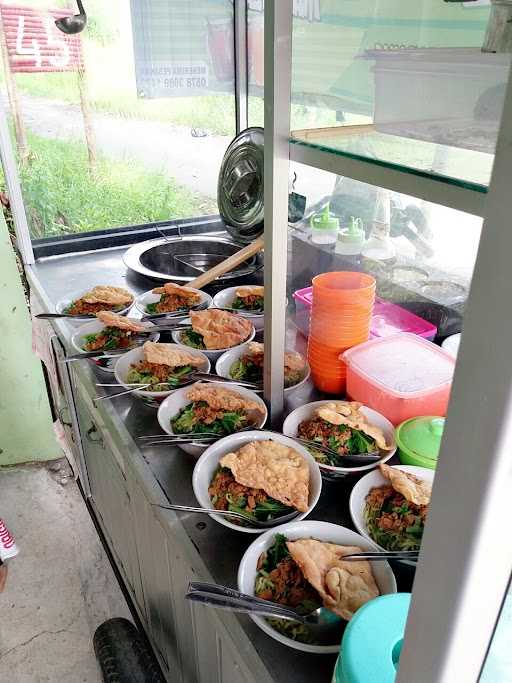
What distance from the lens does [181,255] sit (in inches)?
83.4

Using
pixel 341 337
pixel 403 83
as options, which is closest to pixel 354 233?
pixel 341 337

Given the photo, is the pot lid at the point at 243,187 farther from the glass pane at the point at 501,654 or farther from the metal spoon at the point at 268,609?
the glass pane at the point at 501,654

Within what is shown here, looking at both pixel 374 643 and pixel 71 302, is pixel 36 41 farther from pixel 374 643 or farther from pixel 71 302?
pixel 374 643

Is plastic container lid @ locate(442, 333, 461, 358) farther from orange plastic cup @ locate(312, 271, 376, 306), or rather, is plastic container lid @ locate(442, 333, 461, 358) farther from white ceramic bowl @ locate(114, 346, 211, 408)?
white ceramic bowl @ locate(114, 346, 211, 408)

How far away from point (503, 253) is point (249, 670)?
0.68 meters

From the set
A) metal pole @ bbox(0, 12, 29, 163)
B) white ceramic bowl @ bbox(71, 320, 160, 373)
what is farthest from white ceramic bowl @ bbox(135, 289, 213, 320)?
metal pole @ bbox(0, 12, 29, 163)

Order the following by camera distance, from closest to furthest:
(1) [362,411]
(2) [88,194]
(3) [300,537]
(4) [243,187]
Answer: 1. (3) [300,537]
2. (1) [362,411]
3. (4) [243,187]
4. (2) [88,194]

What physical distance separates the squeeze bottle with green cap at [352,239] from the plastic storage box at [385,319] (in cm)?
13

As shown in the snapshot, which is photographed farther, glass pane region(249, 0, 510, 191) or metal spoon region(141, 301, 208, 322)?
metal spoon region(141, 301, 208, 322)

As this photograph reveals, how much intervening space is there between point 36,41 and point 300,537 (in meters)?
2.00

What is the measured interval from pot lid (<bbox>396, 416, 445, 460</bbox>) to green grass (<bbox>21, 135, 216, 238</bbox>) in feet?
5.50

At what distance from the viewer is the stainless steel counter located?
0.75 m

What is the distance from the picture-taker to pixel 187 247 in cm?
214

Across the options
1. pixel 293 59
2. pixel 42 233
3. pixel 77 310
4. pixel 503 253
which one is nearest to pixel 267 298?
pixel 293 59
